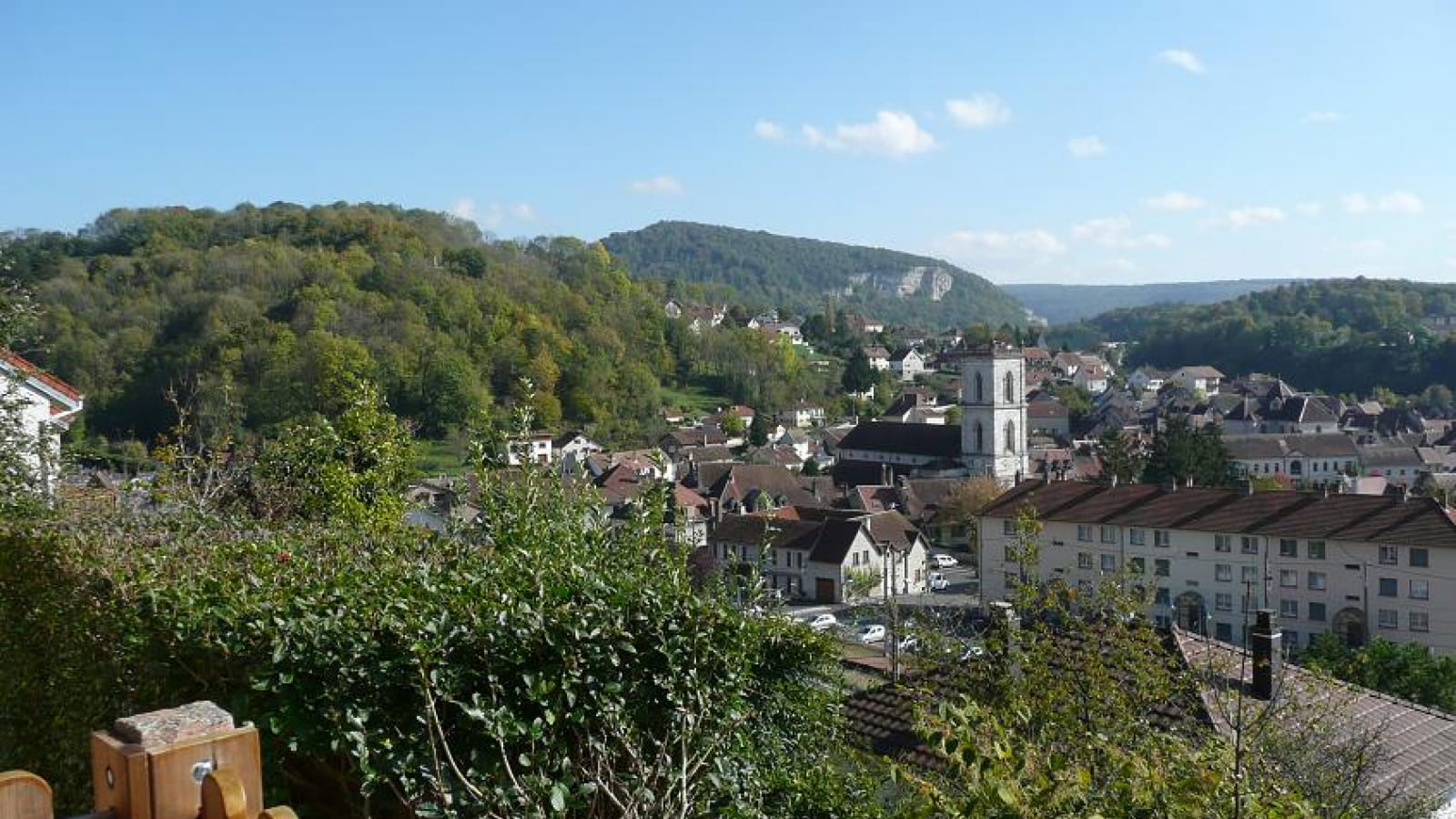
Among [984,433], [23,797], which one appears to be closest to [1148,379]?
[984,433]

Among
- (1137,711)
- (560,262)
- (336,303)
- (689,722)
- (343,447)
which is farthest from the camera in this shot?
(560,262)

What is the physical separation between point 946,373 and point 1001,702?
128174 mm

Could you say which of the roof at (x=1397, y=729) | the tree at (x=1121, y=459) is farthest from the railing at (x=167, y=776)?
the tree at (x=1121, y=459)

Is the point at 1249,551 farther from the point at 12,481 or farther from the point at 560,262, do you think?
the point at 560,262

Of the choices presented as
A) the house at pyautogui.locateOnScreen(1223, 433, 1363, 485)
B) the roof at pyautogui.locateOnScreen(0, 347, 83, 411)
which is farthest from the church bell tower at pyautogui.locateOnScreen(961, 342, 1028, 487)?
the roof at pyautogui.locateOnScreen(0, 347, 83, 411)

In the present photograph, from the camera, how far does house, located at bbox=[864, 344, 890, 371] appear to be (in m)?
132

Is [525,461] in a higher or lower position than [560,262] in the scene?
lower

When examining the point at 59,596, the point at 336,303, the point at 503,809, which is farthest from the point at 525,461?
the point at 336,303

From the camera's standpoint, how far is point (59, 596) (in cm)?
537

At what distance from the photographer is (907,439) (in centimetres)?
7200

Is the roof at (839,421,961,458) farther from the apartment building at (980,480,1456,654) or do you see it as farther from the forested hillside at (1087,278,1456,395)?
the forested hillside at (1087,278,1456,395)

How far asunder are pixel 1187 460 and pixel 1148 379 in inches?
3773

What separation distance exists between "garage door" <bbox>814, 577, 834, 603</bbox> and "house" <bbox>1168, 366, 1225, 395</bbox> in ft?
320

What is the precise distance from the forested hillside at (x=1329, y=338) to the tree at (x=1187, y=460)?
80.9 metres
